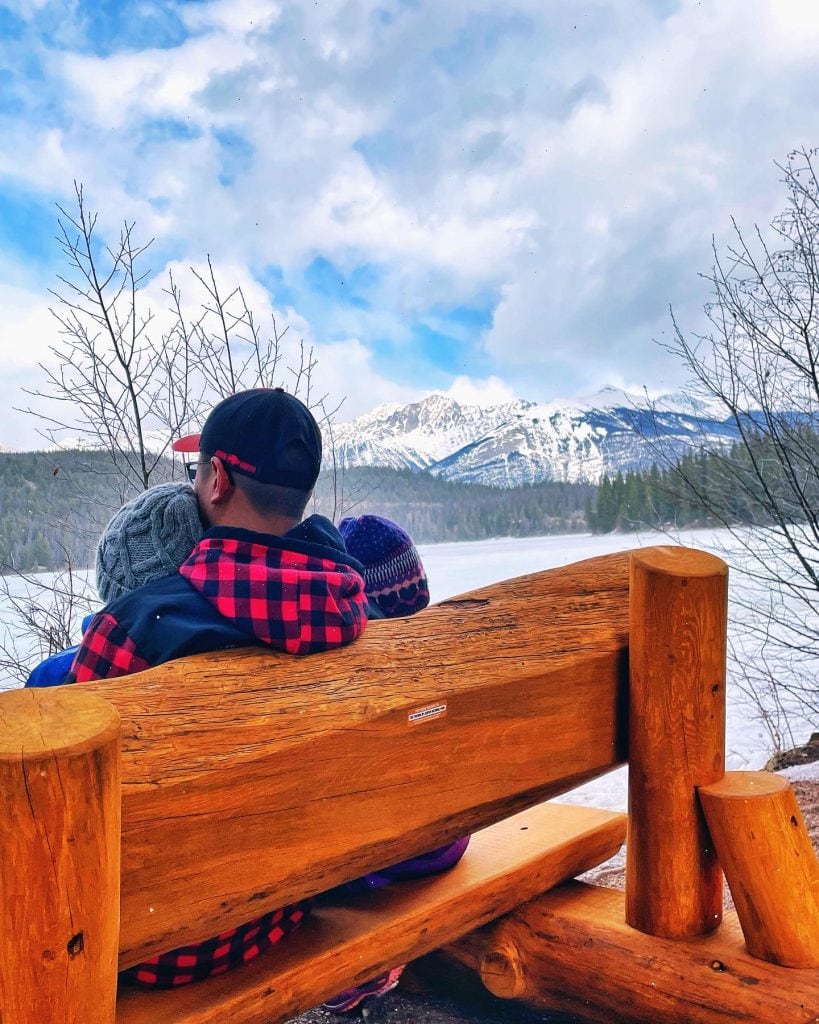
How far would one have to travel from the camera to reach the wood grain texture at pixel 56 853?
3.01ft

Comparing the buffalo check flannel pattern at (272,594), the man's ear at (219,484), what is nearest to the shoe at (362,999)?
the buffalo check flannel pattern at (272,594)

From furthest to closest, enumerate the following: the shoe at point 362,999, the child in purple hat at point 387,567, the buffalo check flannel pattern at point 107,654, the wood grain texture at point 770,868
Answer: the child in purple hat at point 387,567 → the shoe at point 362,999 → the wood grain texture at point 770,868 → the buffalo check flannel pattern at point 107,654

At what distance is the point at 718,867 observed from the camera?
1.92m

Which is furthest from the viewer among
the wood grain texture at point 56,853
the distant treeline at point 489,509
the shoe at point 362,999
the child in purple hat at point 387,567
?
the distant treeline at point 489,509

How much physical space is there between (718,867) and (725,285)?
4.70 m

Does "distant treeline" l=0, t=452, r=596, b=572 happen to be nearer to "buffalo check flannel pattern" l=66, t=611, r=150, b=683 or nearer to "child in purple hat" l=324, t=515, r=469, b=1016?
"child in purple hat" l=324, t=515, r=469, b=1016

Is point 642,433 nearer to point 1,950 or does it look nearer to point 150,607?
point 150,607

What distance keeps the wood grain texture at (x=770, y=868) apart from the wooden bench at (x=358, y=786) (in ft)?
0.19

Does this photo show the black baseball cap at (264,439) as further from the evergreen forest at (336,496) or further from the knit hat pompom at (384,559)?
the evergreen forest at (336,496)

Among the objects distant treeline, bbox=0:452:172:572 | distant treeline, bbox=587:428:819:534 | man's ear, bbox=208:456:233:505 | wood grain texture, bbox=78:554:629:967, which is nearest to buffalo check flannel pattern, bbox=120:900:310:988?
wood grain texture, bbox=78:554:629:967

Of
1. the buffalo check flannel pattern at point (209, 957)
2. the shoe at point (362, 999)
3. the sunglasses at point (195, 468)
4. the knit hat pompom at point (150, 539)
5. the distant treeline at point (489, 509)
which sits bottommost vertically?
the shoe at point (362, 999)

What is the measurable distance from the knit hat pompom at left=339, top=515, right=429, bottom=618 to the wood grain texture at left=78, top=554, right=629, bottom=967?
1.84 ft

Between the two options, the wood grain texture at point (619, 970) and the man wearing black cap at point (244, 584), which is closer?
the man wearing black cap at point (244, 584)

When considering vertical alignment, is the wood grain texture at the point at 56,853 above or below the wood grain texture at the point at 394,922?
above
